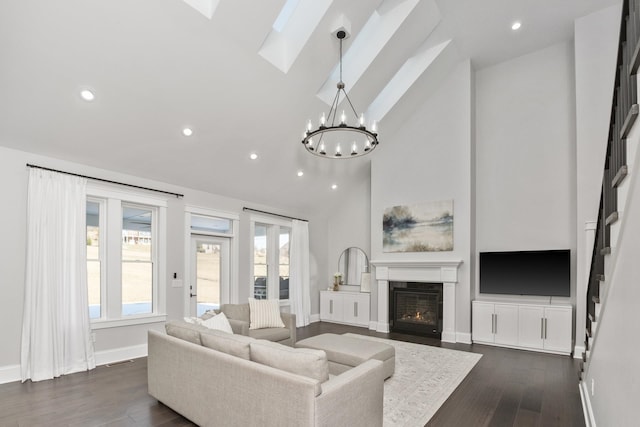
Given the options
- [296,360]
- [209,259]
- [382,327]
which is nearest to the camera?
[296,360]

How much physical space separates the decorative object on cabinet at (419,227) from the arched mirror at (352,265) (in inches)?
40.4

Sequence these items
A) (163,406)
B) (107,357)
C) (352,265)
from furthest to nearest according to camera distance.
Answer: (352,265) < (107,357) < (163,406)

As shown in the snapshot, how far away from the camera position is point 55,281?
14.2ft

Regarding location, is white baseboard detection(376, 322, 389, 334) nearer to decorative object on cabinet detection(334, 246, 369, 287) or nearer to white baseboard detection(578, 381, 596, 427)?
decorative object on cabinet detection(334, 246, 369, 287)

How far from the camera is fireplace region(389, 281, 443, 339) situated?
21.5 feet

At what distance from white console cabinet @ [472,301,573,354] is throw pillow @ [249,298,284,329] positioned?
3541 mm

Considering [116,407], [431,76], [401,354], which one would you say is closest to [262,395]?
[116,407]

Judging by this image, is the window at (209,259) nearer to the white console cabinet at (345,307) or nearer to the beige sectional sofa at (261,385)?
the white console cabinet at (345,307)

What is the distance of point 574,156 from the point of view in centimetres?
592

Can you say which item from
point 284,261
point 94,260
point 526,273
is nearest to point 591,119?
point 526,273

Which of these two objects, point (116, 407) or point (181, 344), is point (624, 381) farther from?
point (116, 407)

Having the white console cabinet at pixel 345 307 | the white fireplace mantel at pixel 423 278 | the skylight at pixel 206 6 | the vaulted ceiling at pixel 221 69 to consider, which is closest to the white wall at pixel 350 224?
the white console cabinet at pixel 345 307

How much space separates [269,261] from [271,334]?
2812mm

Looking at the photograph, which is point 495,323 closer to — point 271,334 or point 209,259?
point 271,334
